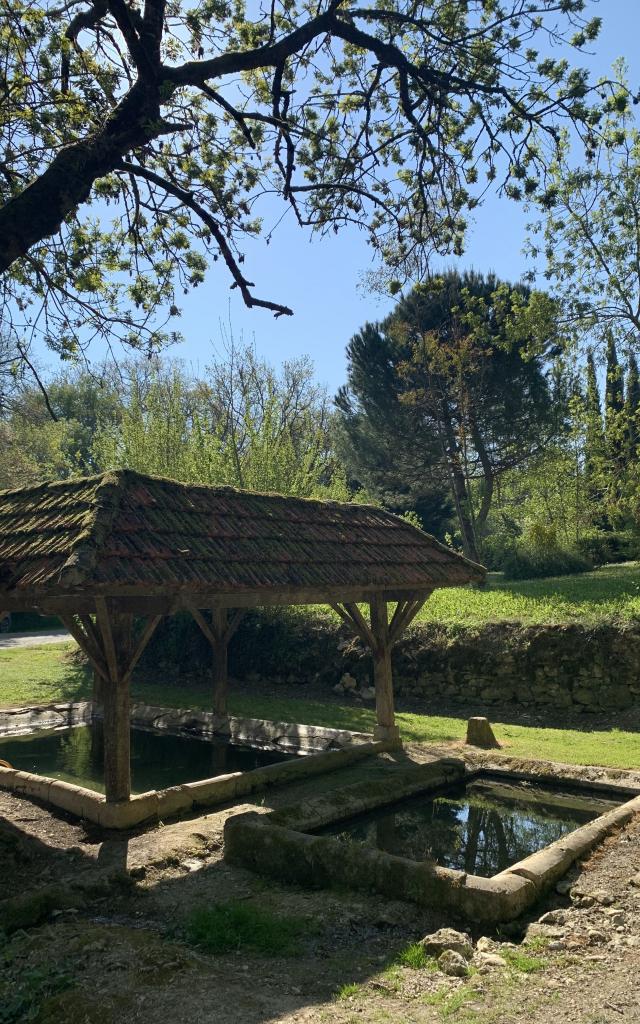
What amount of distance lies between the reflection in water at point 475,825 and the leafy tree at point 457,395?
50.6ft

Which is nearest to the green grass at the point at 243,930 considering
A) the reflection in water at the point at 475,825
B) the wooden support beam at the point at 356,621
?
the reflection in water at the point at 475,825

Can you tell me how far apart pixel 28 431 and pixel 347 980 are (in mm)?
33004

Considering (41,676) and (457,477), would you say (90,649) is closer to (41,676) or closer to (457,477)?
(41,676)

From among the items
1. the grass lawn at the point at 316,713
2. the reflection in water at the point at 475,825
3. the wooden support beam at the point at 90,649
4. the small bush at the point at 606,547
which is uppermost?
the small bush at the point at 606,547

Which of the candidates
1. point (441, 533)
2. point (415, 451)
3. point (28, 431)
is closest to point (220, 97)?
point (415, 451)

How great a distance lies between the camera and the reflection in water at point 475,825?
22.9 ft

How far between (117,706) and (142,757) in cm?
440

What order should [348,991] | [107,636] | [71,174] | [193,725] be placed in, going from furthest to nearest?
[193,725]
[107,636]
[71,174]
[348,991]

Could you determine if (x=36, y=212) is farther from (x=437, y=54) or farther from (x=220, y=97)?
(x=437, y=54)

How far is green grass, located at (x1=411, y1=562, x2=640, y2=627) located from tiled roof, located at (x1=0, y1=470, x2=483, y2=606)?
372cm

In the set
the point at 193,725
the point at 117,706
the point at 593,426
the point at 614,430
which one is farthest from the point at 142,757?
the point at 593,426

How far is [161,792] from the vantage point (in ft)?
26.4

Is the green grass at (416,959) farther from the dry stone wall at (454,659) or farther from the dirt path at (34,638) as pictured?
the dirt path at (34,638)

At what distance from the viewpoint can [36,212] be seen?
607 cm
